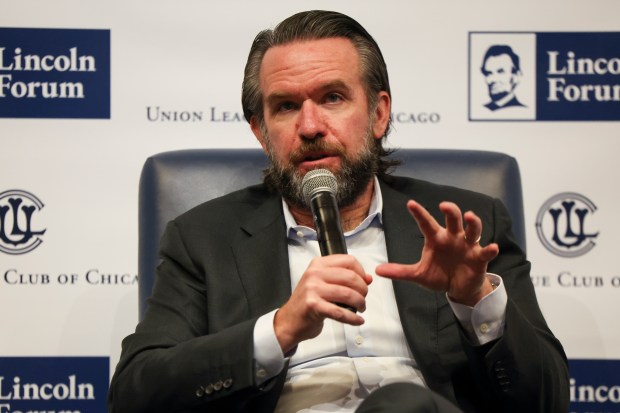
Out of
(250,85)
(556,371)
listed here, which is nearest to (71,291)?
(250,85)

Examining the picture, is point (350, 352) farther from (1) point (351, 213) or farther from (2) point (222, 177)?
(2) point (222, 177)

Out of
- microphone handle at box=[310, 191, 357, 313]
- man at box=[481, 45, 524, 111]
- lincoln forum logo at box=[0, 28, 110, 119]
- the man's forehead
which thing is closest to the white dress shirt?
microphone handle at box=[310, 191, 357, 313]

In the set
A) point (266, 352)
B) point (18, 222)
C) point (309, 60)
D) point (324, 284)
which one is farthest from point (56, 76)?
point (324, 284)

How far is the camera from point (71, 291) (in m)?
2.73

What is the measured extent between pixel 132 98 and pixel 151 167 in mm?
596

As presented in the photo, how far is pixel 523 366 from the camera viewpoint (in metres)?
1.71

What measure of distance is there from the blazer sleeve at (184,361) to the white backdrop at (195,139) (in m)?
0.80

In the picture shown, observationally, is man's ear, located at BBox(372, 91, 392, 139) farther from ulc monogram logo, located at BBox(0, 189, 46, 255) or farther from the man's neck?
ulc monogram logo, located at BBox(0, 189, 46, 255)

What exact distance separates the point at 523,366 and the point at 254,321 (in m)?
0.54

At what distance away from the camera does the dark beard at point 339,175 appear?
2.05 meters

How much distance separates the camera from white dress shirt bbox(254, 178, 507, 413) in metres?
1.70

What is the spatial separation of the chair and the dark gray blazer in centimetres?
9

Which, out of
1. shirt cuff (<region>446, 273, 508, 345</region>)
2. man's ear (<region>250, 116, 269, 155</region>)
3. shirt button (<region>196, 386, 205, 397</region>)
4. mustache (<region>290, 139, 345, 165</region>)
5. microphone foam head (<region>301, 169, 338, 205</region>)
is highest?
man's ear (<region>250, 116, 269, 155</region>)

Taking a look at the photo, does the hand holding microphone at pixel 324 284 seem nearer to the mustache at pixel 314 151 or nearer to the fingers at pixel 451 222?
the fingers at pixel 451 222
